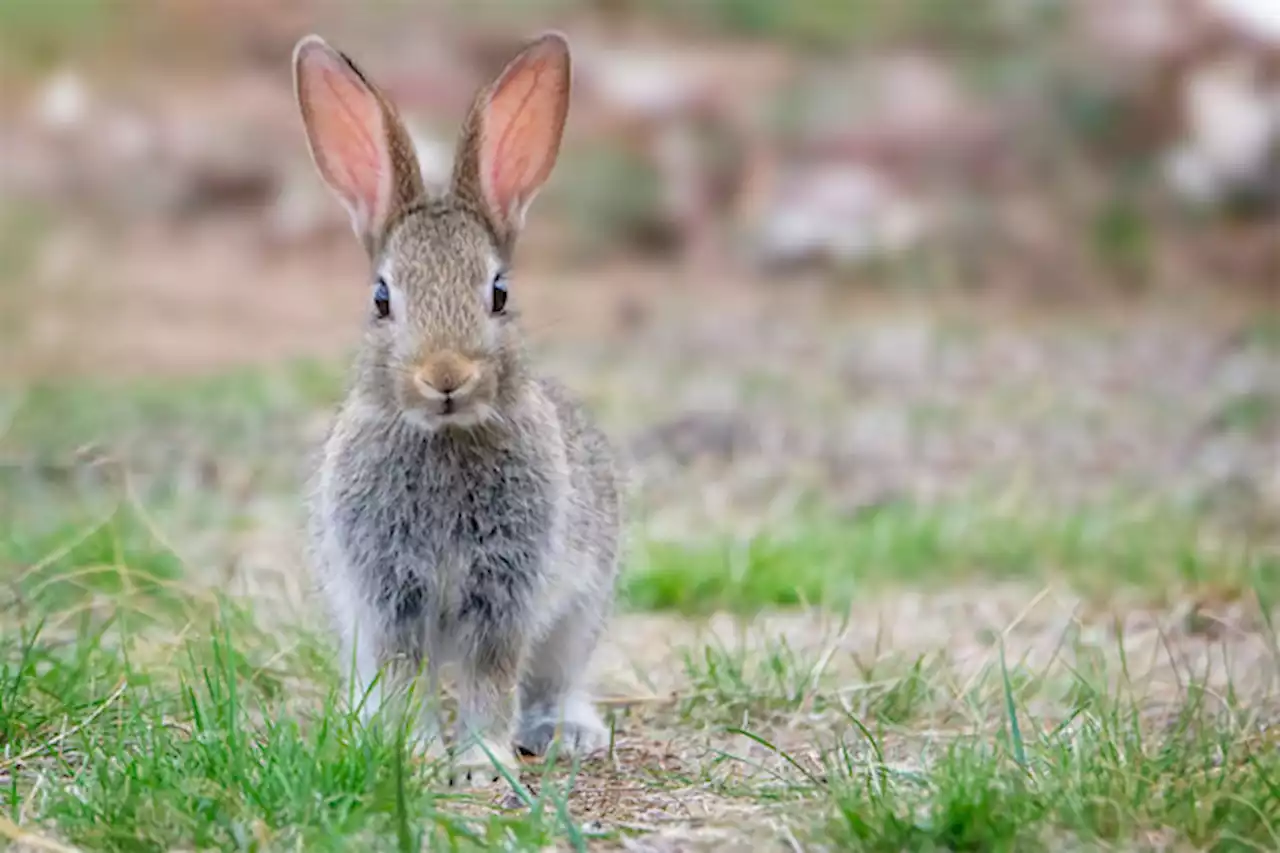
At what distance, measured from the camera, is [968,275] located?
1395 cm

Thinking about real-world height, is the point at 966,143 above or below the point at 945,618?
above

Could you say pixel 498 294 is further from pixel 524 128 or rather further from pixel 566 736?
pixel 566 736

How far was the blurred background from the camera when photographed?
10.8 m

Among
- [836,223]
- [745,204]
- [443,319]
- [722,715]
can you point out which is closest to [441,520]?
[443,319]

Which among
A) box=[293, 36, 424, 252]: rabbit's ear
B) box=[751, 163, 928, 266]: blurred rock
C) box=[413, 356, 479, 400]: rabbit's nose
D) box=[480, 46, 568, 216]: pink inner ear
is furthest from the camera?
box=[751, 163, 928, 266]: blurred rock

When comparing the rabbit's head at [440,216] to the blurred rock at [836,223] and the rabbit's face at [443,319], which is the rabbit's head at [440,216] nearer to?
the rabbit's face at [443,319]

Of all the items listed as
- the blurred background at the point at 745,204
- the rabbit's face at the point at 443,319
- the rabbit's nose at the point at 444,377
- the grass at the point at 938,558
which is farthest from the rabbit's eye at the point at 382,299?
the blurred background at the point at 745,204

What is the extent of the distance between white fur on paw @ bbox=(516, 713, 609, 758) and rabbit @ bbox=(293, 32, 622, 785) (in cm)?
5

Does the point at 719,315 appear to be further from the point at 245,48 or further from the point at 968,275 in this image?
the point at 245,48

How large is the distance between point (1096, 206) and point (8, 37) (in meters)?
8.96

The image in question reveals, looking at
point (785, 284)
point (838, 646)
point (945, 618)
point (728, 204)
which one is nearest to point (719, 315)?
point (785, 284)

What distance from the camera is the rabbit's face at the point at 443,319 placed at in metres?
3.60

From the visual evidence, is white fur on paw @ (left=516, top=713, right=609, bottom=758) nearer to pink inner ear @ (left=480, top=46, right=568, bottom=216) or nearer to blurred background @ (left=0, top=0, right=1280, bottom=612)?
pink inner ear @ (left=480, top=46, right=568, bottom=216)

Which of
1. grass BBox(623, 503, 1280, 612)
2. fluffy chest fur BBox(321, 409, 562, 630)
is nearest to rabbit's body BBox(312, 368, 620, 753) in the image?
fluffy chest fur BBox(321, 409, 562, 630)
